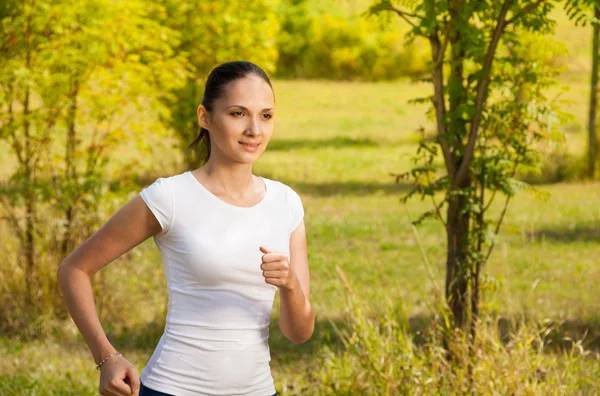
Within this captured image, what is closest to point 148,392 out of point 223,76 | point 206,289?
point 206,289

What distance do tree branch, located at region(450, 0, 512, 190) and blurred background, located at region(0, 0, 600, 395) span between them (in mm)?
274

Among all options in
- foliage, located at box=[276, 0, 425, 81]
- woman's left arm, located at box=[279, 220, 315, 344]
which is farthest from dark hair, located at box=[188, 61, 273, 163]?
foliage, located at box=[276, 0, 425, 81]

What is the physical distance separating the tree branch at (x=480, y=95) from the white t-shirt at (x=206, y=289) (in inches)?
104

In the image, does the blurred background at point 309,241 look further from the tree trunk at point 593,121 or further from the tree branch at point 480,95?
the tree branch at point 480,95

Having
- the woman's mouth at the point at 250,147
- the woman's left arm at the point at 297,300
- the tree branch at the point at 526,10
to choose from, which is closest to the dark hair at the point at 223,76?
the woman's mouth at the point at 250,147

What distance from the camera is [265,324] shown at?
2.48m

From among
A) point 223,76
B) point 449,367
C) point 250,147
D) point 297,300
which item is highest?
point 223,76

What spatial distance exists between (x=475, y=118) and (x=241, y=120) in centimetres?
266

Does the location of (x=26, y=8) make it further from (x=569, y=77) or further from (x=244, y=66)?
(x=569, y=77)

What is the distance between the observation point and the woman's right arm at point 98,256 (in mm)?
2383

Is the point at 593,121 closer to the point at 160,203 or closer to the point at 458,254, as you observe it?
the point at 458,254

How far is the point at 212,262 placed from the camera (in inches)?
92.7

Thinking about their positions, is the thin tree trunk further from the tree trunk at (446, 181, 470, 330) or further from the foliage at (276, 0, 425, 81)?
the foliage at (276, 0, 425, 81)

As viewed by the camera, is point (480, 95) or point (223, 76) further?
point (480, 95)
